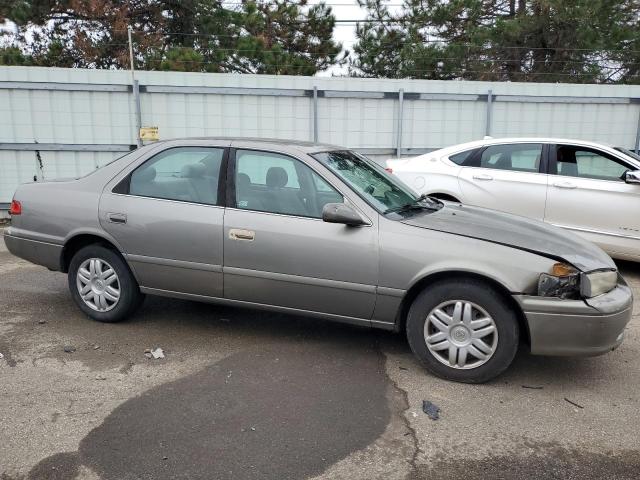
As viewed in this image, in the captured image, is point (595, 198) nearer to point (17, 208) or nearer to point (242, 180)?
point (242, 180)

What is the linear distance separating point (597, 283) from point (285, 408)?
2092 mm

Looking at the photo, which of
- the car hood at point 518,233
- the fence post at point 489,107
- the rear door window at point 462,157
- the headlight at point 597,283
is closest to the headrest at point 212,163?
the car hood at point 518,233

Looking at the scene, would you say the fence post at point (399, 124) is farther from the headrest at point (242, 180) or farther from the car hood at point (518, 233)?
the headrest at point (242, 180)

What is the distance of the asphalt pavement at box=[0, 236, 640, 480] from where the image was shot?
9.28 ft

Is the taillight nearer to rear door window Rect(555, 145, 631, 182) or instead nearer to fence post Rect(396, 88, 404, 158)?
rear door window Rect(555, 145, 631, 182)

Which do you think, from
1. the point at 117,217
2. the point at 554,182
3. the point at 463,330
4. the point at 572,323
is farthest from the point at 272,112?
the point at 572,323

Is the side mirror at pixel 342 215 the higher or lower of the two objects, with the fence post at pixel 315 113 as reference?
lower

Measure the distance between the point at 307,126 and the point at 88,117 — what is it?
11.9 ft

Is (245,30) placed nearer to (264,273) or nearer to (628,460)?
(264,273)

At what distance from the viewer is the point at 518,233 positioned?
12.8 ft

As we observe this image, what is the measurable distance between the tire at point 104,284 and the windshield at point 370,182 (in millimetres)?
1818

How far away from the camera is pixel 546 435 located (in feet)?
10.3

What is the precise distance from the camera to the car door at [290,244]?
385 centimetres

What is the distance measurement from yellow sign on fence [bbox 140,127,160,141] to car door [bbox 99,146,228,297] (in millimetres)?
5006
